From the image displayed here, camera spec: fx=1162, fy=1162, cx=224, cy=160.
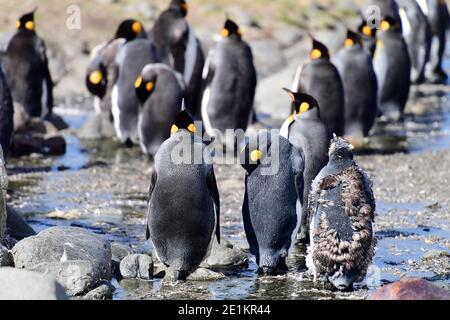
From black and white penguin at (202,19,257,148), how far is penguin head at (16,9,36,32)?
2.27 m

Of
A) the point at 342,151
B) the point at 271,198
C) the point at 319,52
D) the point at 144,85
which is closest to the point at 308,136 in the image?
the point at 271,198

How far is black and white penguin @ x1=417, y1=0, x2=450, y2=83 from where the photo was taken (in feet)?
64.6

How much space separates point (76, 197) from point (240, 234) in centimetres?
220

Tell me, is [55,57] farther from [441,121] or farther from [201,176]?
[201,176]

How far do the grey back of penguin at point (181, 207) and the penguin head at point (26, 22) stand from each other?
6942 millimetres

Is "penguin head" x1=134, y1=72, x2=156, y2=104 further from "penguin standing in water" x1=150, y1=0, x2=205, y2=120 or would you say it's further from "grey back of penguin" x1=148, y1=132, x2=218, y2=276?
"grey back of penguin" x1=148, y1=132, x2=218, y2=276

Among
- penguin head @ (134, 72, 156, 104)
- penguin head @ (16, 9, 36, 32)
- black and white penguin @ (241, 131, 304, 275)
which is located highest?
penguin head @ (16, 9, 36, 32)

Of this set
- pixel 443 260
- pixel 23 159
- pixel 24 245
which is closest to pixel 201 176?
pixel 24 245

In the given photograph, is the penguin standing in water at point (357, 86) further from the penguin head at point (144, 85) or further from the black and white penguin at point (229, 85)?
the penguin head at point (144, 85)

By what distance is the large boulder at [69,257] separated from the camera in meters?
6.98

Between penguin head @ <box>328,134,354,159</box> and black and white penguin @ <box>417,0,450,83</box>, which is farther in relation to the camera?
black and white penguin @ <box>417,0,450,83</box>

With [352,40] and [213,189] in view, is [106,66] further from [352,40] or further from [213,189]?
[213,189]

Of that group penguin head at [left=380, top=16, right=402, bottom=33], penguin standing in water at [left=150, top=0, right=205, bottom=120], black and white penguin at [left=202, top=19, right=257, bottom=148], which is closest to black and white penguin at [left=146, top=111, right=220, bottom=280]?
black and white penguin at [left=202, top=19, right=257, bottom=148]

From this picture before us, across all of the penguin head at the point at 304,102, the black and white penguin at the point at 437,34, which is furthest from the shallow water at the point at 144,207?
the black and white penguin at the point at 437,34
